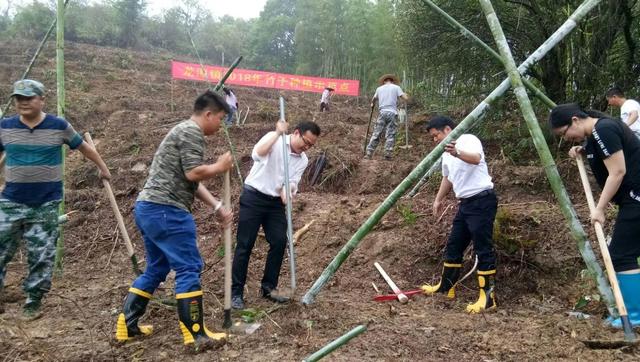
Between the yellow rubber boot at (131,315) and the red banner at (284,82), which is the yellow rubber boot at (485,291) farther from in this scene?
the red banner at (284,82)

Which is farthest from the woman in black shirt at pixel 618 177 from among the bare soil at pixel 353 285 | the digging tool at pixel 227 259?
the digging tool at pixel 227 259

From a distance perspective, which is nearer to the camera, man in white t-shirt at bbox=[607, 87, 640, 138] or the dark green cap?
the dark green cap

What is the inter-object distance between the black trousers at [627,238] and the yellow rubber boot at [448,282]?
131cm

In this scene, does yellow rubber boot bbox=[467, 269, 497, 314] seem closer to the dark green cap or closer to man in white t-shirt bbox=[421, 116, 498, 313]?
man in white t-shirt bbox=[421, 116, 498, 313]

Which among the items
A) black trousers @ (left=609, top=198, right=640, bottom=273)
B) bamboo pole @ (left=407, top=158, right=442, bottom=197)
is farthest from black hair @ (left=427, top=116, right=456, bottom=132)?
black trousers @ (left=609, top=198, right=640, bottom=273)

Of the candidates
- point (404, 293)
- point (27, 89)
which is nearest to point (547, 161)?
point (404, 293)

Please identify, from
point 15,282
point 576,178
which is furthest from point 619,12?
point 15,282

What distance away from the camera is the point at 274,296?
3.56 m

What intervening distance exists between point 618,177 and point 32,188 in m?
4.24

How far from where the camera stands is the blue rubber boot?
9.61ft

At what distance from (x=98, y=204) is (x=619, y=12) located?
835 centimetres

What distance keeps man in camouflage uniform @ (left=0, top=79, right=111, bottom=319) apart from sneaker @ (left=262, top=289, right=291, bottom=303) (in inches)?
68.8

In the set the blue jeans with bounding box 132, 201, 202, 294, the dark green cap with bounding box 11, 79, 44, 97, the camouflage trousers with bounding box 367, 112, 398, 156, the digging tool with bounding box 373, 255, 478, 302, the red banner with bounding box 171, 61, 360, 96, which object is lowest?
the digging tool with bounding box 373, 255, 478, 302

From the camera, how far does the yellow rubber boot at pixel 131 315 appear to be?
2811 millimetres
